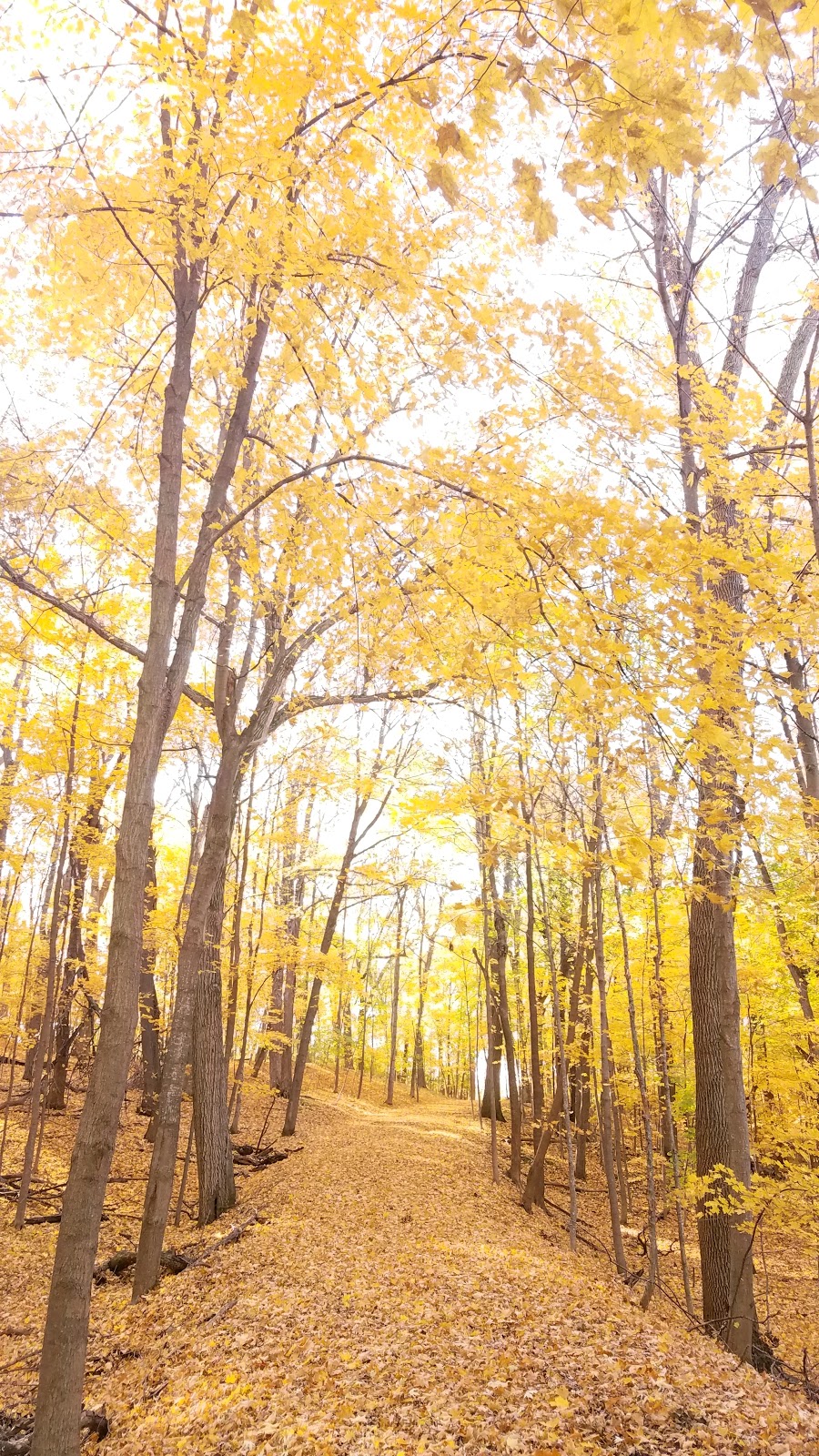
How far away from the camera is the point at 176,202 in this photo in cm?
385

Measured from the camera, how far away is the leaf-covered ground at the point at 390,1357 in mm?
3312

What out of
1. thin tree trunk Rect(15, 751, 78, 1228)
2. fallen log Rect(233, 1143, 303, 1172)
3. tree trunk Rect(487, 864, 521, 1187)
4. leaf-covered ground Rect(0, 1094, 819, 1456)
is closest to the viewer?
leaf-covered ground Rect(0, 1094, 819, 1456)

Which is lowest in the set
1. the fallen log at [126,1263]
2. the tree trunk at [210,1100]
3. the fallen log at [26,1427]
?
the fallen log at [126,1263]

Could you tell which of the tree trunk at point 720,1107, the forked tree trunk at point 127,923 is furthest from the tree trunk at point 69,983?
the tree trunk at point 720,1107

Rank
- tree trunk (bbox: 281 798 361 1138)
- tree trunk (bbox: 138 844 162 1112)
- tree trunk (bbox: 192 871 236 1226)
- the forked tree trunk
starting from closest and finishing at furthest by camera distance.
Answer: the forked tree trunk < tree trunk (bbox: 192 871 236 1226) < tree trunk (bbox: 138 844 162 1112) < tree trunk (bbox: 281 798 361 1138)

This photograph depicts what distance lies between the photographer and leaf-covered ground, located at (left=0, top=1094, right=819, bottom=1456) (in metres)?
3.31

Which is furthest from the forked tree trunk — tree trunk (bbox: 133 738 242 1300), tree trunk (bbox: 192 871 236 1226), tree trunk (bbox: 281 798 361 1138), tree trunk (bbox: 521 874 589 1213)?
tree trunk (bbox: 281 798 361 1138)

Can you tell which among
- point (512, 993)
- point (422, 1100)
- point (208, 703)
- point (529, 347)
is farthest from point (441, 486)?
point (422, 1100)

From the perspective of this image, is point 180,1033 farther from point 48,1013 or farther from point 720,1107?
point 720,1107

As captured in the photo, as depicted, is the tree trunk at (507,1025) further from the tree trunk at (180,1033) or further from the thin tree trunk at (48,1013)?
the thin tree trunk at (48,1013)

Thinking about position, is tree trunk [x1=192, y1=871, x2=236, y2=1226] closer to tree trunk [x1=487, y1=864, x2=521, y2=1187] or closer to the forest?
the forest

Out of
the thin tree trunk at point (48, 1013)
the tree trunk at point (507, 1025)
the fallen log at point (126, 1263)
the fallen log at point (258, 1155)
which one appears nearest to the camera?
the fallen log at point (126, 1263)

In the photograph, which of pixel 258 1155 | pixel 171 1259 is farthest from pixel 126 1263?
pixel 258 1155

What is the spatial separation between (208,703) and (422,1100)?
22301 mm
